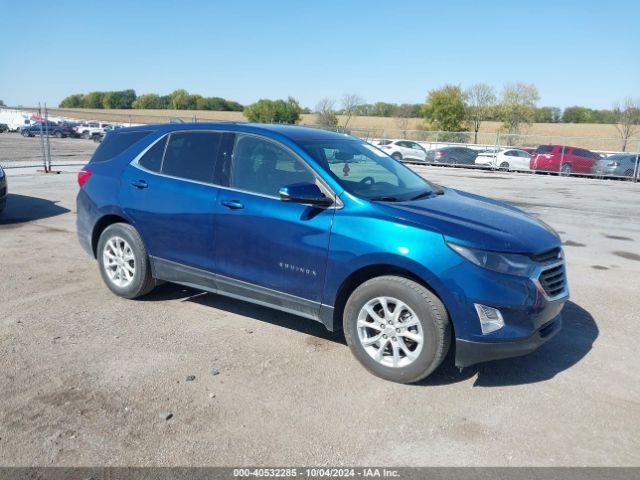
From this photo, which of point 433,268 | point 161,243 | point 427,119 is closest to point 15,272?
point 161,243

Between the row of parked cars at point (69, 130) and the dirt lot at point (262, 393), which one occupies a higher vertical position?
the row of parked cars at point (69, 130)

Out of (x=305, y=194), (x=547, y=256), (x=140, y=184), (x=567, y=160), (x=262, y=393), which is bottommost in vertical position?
(x=262, y=393)

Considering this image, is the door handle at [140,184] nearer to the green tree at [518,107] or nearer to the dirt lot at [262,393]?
the dirt lot at [262,393]

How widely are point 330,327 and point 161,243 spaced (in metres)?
1.91

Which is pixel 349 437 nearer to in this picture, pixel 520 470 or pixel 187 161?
pixel 520 470

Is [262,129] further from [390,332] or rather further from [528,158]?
[528,158]

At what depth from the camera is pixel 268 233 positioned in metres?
4.37

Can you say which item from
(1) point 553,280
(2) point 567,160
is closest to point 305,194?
(1) point 553,280

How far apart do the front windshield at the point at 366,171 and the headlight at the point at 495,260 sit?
895 millimetres

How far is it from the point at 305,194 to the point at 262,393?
4.82 feet

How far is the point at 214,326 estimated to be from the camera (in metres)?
4.91

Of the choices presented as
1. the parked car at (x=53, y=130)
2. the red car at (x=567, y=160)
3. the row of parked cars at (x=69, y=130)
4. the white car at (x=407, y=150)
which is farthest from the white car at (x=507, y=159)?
the parked car at (x=53, y=130)

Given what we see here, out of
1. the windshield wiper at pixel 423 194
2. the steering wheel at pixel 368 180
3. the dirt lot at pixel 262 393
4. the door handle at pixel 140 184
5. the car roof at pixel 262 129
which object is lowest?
the dirt lot at pixel 262 393

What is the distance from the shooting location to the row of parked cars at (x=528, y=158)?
24.6 metres
